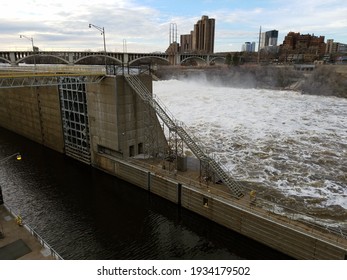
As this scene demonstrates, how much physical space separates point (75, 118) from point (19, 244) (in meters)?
21.8

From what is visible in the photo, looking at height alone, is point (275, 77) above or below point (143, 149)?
above

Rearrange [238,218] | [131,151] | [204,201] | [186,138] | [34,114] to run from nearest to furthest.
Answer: [238,218] < [204,201] < [186,138] < [131,151] < [34,114]

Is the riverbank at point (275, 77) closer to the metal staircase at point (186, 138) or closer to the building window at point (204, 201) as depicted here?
the metal staircase at point (186, 138)

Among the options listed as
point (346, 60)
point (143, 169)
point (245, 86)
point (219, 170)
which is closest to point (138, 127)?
point (143, 169)

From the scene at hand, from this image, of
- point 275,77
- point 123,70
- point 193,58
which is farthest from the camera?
point 193,58

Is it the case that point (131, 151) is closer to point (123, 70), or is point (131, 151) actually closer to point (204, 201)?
point (123, 70)

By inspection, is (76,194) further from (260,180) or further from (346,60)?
(346,60)

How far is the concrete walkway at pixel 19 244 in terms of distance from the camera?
1642 centimetres

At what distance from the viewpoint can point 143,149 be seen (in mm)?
34188

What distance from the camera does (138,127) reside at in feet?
Answer: 109

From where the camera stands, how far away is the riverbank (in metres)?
96.4

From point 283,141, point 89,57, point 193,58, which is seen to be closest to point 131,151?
point 283,141

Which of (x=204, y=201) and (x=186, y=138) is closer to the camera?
(x=204, y=201)

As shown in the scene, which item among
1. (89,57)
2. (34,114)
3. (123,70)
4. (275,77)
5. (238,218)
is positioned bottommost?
(238,218)
